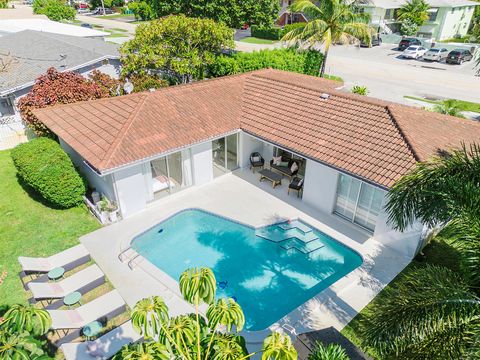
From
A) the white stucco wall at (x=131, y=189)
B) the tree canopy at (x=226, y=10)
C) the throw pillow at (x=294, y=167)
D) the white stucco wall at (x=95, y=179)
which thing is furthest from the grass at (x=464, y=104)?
the white stucco wall at (x=95, y=179)

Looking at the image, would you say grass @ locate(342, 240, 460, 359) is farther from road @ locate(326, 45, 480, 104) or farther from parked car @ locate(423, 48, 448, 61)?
parked car @ locate(423, 48, 448, 61)

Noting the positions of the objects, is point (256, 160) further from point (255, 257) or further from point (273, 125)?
point (255, 257)

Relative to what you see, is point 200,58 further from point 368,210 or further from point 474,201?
point 474,201

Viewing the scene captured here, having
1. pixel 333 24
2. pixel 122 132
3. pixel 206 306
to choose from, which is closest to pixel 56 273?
pixel 206 306

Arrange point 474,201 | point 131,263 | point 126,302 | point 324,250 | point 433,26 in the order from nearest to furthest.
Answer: point 474,201 < point 126,302 < point 131,263 < point 324,250 < point 433,26

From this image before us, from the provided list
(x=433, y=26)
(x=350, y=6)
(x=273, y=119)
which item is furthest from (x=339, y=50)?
(x=273, y=119)
